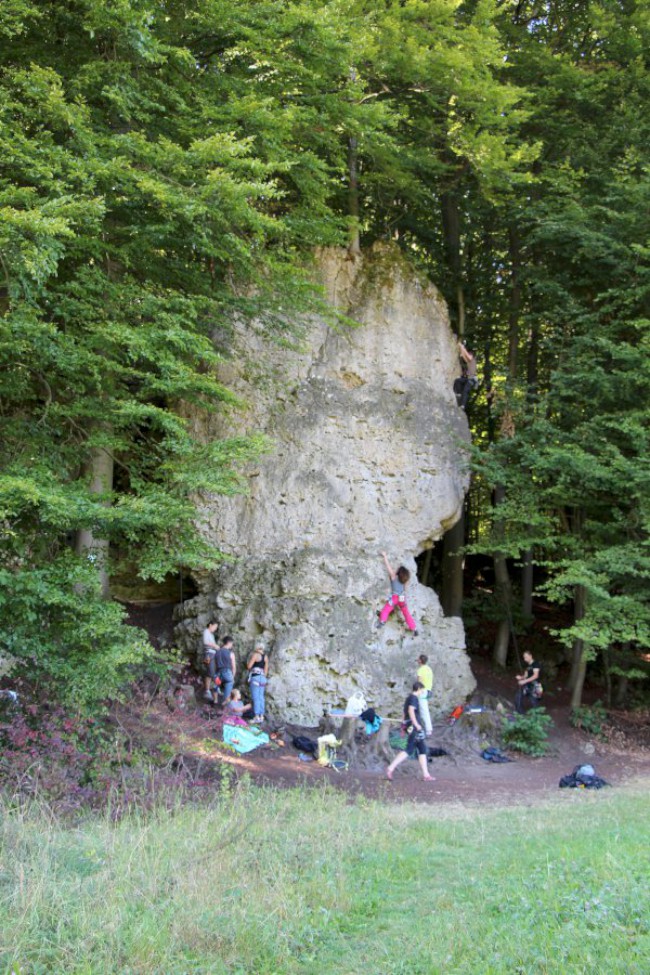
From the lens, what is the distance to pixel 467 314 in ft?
69.1

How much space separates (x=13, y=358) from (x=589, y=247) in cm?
1209

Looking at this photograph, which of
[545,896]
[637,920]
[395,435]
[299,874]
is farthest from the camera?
[395,435]

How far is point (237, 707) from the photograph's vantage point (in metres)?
12.2

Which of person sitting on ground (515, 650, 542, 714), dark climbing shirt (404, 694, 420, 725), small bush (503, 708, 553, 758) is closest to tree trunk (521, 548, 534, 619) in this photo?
person sitting on ground (515, 650, 542, 714)

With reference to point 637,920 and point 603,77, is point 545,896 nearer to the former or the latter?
point 637,920

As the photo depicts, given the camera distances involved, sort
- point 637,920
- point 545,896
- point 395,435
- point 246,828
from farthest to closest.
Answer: point 395,435
point 246,828
point 545,896
point 637,920

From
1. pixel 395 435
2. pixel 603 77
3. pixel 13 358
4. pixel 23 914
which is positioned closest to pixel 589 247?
pixel 603 77

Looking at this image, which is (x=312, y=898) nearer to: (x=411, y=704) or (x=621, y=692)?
(x=411, y=704)

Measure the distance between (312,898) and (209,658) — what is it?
8666 millimetres

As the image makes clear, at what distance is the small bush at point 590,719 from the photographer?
15.2m

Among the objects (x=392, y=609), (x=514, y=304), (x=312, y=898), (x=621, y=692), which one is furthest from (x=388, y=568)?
(x=312, y=898)

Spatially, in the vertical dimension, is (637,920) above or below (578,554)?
below

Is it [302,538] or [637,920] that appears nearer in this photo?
[637,920]

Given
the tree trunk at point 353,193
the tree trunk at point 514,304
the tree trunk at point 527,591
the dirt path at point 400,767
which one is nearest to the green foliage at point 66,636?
the dirt path at point 400,767
